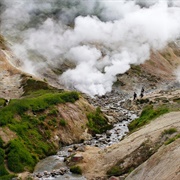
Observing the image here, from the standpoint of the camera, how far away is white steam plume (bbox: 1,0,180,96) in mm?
82250

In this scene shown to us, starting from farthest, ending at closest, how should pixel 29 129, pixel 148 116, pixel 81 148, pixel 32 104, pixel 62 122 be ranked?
pixel 148 116
pixel 32 104
pixel 62 122
pixel 29 129
pixel 81 148

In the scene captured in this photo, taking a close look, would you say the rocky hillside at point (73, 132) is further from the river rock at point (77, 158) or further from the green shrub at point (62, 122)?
the river rock at point (77, 158)

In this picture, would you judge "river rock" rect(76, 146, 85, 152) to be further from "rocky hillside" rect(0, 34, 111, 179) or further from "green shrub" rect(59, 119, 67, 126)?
"green shrub" rect(59, 119, 67, 126)

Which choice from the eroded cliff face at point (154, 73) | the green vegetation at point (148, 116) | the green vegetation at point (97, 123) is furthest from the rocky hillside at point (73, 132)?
the eroded cliff face at point (154, 73)

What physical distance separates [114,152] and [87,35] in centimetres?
6402

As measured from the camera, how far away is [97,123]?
51.4 meters

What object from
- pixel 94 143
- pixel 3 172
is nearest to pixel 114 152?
pixel 94 143

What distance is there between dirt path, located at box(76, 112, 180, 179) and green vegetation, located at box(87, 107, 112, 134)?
8976 mm

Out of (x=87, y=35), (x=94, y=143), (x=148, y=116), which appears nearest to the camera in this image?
(x=94, y=143)

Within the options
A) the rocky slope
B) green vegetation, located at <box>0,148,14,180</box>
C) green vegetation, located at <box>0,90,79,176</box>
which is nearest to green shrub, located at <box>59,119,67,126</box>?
green vegetation, located at <box>0,90,79,176</box>

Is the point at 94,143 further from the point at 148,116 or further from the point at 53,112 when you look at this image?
the point at 148,116

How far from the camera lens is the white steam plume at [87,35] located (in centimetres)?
8225

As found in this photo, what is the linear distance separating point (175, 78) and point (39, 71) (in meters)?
39.9

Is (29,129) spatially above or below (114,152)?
above
